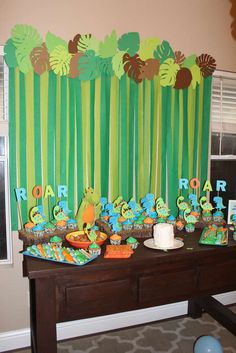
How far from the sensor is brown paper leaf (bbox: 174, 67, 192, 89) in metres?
2.37

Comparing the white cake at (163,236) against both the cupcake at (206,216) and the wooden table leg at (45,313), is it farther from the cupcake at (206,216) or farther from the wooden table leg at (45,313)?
the wooden table leg at (45,313)

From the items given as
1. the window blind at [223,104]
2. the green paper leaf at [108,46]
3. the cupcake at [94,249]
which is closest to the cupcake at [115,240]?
the cupcake at [94,249]

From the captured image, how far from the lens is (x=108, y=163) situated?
2279 millimetres

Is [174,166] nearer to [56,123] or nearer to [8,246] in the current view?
[56,123]

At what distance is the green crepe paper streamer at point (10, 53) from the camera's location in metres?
1.97

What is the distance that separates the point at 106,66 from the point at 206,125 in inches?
36.7

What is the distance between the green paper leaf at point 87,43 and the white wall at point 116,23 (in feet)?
0.24

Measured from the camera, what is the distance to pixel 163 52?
2322 millimetres

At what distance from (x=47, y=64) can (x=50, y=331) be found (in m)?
1.61

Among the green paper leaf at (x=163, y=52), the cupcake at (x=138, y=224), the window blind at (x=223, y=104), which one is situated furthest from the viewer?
the window blind at (x=223, y=104)

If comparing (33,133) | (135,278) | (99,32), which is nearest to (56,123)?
(33,133)

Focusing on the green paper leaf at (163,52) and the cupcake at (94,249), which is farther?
the green paper leaf at (163,52)

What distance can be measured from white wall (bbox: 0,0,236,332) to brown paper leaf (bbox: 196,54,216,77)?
7 cm

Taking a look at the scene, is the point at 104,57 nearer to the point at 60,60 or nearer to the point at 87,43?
the point at 87,43
